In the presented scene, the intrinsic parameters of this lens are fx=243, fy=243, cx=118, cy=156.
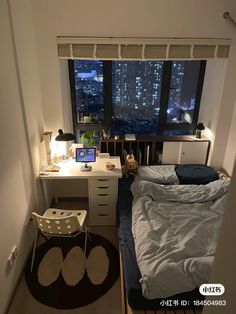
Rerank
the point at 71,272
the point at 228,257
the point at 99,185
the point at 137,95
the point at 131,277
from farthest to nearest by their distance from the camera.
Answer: the point at 137,95
the point at 99,185
the point at 71,272
the point at 131,277
the point at 228,257

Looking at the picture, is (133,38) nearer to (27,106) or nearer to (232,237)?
(27,106)

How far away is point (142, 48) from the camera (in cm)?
268

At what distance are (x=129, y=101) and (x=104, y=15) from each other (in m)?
1.11

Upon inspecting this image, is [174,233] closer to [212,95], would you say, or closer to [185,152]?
[185,152]

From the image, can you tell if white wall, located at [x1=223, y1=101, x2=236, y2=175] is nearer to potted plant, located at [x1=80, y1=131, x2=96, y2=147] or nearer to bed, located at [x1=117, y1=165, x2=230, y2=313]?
bed, located at [x1=117, y1=165, x2=230, y2=313]

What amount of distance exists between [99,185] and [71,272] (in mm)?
904

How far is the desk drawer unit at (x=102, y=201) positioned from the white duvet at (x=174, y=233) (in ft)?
0.86

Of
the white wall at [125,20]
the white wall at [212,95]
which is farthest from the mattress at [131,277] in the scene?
the white wall at [125,20]

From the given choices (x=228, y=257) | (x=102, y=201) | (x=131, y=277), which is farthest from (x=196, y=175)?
(x=228, y=257)

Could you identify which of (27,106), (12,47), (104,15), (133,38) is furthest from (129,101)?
(12,47)

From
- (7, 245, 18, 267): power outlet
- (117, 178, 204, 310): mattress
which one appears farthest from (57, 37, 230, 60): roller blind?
(7, 245, 18, 267): power outlet

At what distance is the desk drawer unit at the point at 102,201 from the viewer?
8.82ft

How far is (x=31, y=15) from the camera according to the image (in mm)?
2520

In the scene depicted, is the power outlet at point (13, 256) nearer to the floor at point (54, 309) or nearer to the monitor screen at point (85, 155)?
the floor at point (54, 309)
